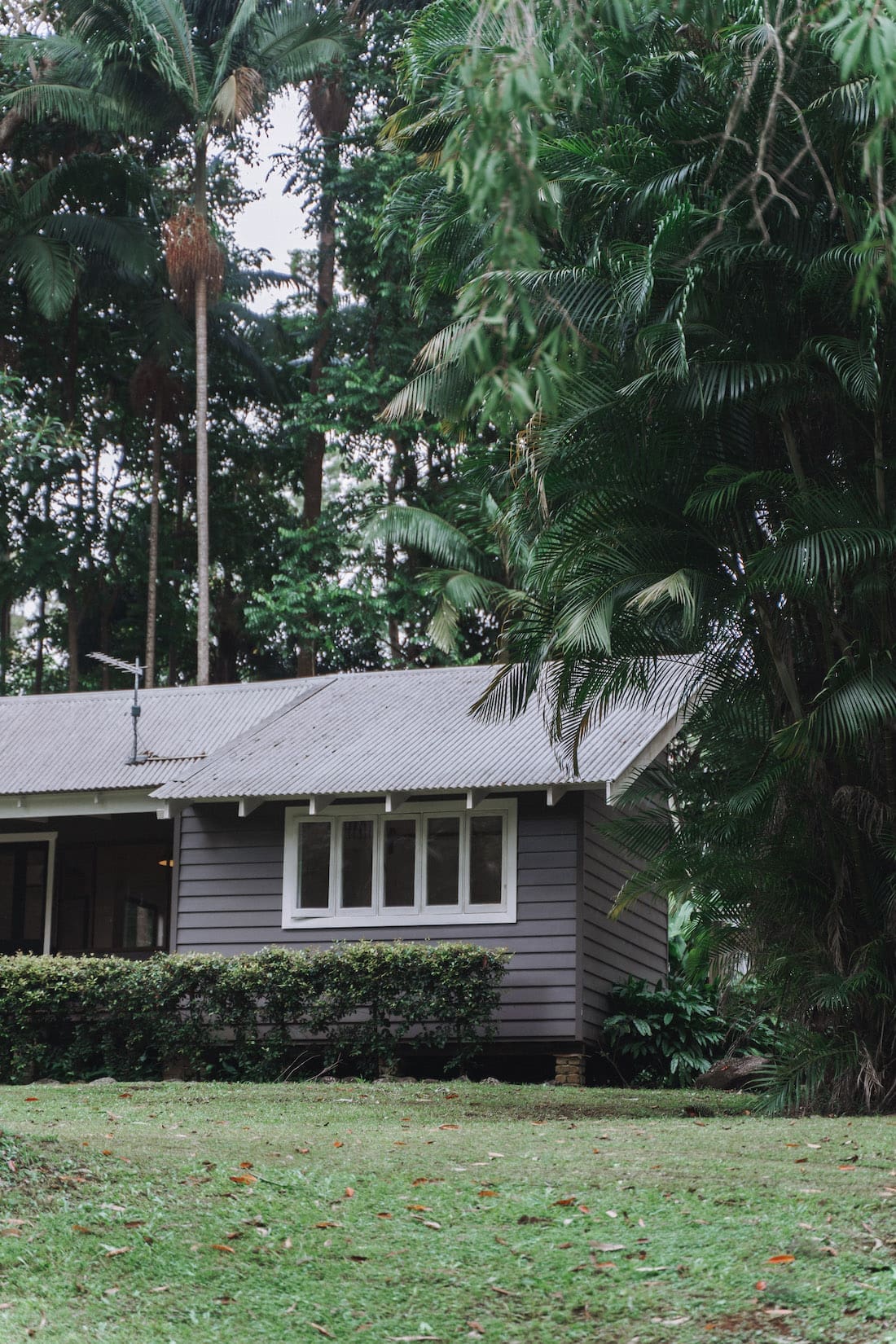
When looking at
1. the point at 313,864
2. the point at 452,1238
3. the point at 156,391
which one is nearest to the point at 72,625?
the point at 156,391

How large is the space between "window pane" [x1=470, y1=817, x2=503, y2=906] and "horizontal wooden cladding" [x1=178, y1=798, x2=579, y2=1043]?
27cm

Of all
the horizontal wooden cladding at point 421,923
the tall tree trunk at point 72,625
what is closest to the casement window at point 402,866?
the horizontal wooden cladding at point 421,923

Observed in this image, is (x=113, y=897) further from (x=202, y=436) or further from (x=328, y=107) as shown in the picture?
(x=328, y=107)

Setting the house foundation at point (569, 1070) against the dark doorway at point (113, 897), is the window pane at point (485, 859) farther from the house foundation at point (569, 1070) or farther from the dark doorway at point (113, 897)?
the dark doorway at point (113, 897)

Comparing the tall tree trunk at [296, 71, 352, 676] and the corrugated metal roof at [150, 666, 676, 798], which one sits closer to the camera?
the corrugated metal roof at [150, 666, 676, 798]

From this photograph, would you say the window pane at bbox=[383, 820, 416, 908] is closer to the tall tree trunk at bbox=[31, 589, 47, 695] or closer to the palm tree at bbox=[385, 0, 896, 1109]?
the palm tree at bbox=[385, 0, 896, 1109]

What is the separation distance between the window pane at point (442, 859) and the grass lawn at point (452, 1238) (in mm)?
6756

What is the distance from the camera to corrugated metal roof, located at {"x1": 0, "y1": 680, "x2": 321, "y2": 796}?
1761 cm

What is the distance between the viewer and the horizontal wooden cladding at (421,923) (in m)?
15.2

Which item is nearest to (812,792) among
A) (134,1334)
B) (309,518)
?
(134,1334)

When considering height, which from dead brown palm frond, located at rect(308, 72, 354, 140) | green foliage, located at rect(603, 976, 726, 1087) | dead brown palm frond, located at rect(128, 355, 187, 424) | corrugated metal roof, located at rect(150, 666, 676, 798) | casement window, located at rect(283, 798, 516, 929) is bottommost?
green foliage, located at rect(603, 976, 726, 1087)

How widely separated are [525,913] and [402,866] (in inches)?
57.5

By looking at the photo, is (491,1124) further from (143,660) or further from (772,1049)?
(143,660)

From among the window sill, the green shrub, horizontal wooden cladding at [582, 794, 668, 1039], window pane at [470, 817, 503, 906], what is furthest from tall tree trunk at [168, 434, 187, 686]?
the green shrub
